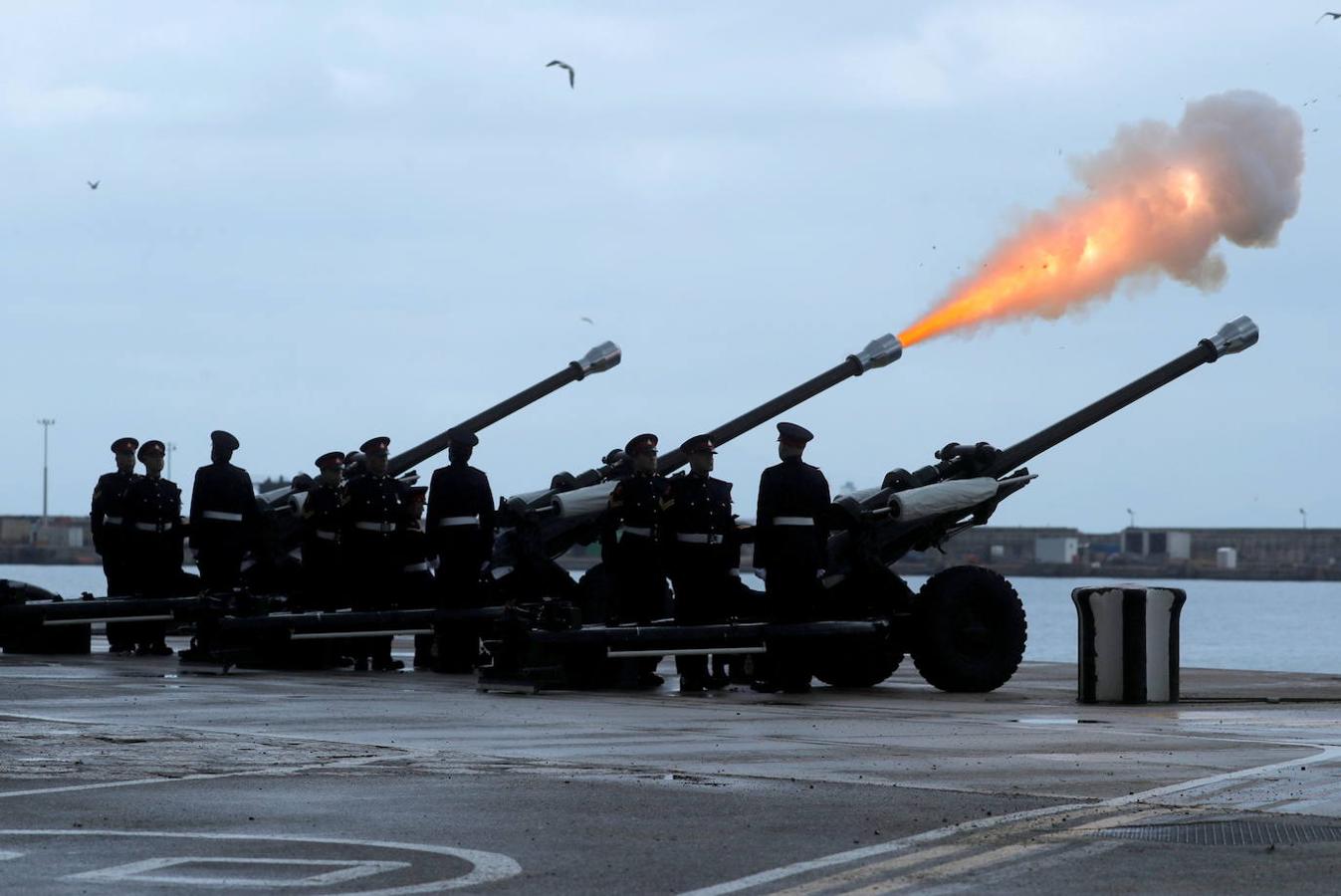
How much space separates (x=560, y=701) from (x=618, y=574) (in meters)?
3.00

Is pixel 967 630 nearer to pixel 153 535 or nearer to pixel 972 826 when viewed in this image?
pixel 153 535

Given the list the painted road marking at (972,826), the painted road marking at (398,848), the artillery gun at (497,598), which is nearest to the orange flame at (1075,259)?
the artillery gun at (497,598)

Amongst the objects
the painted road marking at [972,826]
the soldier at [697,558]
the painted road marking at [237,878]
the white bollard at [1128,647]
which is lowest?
the painted road marking at [237,878]

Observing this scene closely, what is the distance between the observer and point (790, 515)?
17672 mm

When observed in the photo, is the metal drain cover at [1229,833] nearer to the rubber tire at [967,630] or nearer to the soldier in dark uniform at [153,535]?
the rubber tire at [967,630]

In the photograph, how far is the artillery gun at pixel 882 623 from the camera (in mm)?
17406

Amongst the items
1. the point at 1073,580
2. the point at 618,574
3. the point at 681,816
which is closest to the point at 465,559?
the point at 618,574

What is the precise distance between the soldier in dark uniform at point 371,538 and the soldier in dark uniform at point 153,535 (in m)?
2.64

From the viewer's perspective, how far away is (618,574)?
18812 mm

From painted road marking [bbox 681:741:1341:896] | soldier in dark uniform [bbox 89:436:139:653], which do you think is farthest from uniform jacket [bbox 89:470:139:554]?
painted road marking [bbox 681:741:1341:896]

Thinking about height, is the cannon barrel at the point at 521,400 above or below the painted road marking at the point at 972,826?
above

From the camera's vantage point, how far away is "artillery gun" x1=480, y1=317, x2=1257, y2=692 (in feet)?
57.1

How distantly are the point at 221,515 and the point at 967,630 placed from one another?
295 inches

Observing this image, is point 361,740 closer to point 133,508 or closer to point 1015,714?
point 1015,714
